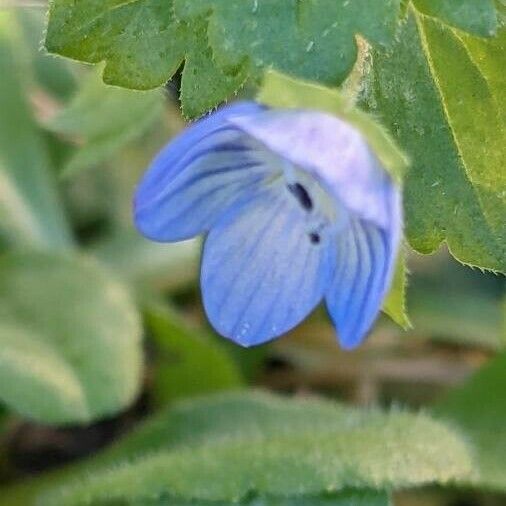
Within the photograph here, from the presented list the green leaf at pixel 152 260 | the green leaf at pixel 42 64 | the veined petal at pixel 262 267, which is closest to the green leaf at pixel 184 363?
the green leaf at pixel 152 260

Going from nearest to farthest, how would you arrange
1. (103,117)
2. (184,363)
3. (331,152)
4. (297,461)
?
1. (331,152)
2. (297,461)
3. (103,117)
4. (184,363)

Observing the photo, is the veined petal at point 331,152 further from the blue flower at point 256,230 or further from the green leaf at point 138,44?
the green leaf at point 138,44

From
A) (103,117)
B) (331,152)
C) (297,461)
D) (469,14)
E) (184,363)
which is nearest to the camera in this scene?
(331,152)

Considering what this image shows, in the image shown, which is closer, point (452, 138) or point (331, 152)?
point (331, 152)

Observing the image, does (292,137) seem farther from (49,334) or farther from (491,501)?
(491,501)

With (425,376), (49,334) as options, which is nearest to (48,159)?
(49,334)

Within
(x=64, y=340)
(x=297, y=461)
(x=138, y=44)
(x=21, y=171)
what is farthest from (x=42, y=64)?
(x=297, y=461)

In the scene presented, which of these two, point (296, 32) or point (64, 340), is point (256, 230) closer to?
point (296, 32)

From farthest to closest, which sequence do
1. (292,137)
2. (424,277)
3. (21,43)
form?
1. (424,277)
2. (21,43)
3. (292,137)

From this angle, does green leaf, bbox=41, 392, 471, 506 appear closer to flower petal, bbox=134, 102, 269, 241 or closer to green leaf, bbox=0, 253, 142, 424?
green leaf, bbox=0, 253, 142, 424
